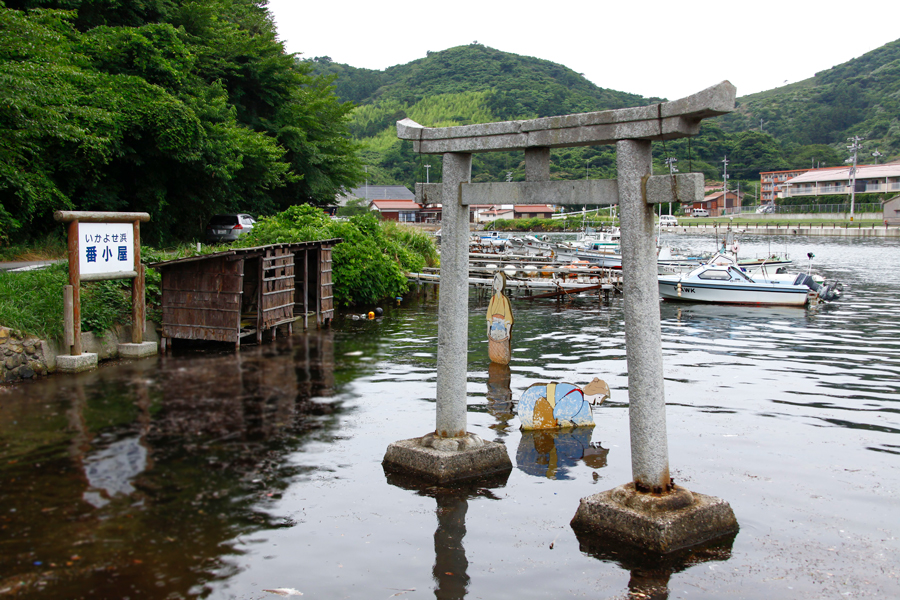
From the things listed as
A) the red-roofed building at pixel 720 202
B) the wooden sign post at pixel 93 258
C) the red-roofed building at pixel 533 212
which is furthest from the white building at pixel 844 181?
the wooden sign post at pixel 93 258

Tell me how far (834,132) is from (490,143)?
160 metres

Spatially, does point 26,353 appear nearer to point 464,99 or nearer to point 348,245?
point 348,245

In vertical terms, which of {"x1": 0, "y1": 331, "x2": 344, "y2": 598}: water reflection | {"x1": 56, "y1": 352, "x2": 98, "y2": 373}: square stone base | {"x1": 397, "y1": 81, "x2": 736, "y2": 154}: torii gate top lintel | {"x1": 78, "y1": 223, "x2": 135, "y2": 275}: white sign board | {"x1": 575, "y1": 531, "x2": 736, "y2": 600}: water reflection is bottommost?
{"x1": 575, "y1": 531, "x2": 736, "y2": 600}: water reflection

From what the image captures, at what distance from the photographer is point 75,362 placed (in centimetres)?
1314

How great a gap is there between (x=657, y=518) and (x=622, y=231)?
106 inches

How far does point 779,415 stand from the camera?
39.4ft

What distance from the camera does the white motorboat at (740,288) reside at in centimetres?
2825

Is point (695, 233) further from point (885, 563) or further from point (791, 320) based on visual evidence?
point (885, 563)

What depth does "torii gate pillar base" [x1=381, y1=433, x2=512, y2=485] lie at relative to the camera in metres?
8.17

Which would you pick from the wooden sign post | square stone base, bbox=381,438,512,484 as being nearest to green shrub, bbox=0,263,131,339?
the wooden sign post

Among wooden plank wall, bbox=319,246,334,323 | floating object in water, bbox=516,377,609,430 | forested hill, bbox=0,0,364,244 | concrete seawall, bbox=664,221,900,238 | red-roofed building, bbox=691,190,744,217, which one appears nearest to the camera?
floating object in water, bbox=516,377,609,430

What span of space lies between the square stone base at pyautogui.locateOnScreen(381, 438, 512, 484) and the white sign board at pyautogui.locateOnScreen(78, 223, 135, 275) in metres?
8.01

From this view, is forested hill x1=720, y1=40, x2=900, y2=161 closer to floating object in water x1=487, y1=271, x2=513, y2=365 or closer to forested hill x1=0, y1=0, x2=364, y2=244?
forested hill x1=0, y1=0, x2=364, y2=244

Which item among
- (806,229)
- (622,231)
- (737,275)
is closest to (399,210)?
(806,229)
